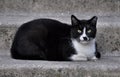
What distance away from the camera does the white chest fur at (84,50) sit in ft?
12.6

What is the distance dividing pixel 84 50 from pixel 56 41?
0.30 metres

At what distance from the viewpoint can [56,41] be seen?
13.0 feet

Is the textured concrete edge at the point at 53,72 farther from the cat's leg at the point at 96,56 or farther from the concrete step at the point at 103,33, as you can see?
the concrete step at the point at 103,33

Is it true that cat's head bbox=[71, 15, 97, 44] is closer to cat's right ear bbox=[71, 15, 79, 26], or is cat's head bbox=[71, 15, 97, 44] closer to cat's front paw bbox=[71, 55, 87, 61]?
cat's right ear bbox=[71, 15, 79, 26]

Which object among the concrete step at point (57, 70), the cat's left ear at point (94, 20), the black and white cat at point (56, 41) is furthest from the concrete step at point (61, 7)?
the concrete step at point (57, 70)

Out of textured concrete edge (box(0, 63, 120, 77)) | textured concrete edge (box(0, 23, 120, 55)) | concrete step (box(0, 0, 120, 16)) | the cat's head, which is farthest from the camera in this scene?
concrete step (box(0, 0, 120, 16))

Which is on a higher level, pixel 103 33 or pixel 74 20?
pixel 74 20

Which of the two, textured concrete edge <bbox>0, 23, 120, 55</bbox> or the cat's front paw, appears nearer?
the cat's front paw

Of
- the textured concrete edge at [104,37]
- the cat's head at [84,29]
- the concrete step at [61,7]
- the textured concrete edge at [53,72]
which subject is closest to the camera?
the textured concrete edge at [53,72]

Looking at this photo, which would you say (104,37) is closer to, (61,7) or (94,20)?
(94,20)

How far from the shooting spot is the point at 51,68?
3.35 metres

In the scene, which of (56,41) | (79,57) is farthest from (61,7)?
(79,57)

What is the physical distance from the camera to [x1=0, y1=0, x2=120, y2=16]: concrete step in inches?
170

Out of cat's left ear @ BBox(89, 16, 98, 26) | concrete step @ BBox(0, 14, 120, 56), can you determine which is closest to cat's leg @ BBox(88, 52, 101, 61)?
concrete step @ BBox(0, 14, 120, 56)
